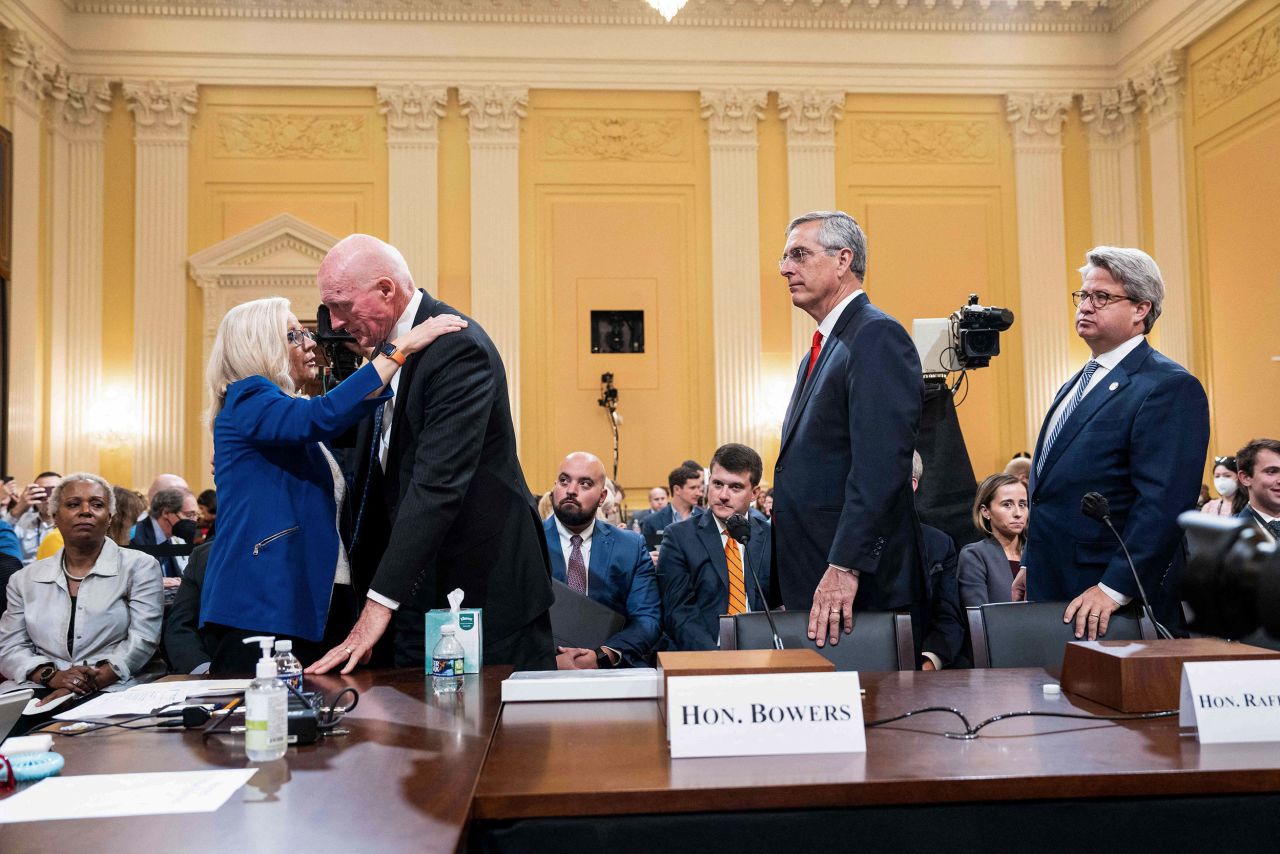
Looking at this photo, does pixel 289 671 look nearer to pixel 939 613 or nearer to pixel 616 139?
pixel 939 613

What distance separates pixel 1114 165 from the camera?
36.7ft

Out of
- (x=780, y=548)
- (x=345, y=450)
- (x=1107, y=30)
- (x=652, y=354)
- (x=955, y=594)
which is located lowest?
(x=955, y=594)

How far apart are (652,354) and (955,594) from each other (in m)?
7.24

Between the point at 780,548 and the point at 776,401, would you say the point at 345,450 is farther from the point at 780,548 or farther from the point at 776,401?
the point at 776,401

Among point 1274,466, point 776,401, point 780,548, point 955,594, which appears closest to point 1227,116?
point 776,401

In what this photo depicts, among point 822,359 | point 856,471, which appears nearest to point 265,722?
point 856,471

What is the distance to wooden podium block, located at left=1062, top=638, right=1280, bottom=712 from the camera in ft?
5.54

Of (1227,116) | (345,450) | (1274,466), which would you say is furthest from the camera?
(1227,116)

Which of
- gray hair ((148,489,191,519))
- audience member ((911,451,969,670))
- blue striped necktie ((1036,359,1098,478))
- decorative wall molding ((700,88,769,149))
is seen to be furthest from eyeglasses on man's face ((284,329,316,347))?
decorative wall molding ((700,88,769,149))

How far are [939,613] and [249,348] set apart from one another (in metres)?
2.18

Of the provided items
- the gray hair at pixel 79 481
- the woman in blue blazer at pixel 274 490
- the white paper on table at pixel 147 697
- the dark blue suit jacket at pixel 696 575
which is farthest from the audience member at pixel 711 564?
the white paper on table at pixel 147 697

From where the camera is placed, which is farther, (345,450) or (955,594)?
(955,594)

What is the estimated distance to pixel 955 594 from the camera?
3867mm

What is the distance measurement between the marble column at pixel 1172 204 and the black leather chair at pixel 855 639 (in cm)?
923
